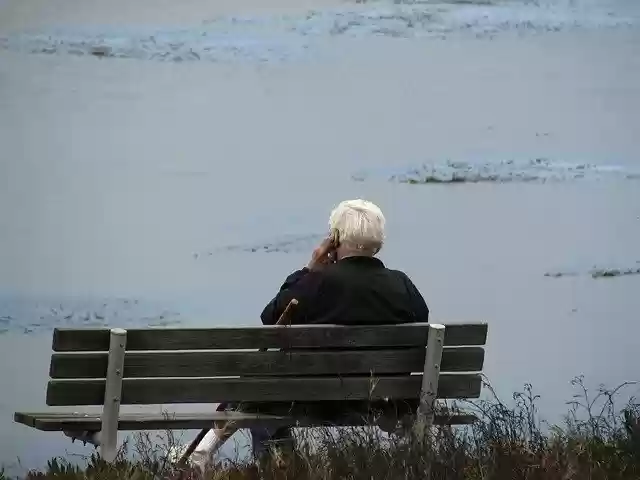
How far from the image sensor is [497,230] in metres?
6.87

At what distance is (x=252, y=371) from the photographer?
4.14 m

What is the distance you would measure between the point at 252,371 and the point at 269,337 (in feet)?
0.44

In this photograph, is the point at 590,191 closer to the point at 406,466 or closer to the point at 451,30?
the point at 451,30

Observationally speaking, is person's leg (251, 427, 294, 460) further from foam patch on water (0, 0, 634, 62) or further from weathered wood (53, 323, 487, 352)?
foam patch on water (0, 0, 634, 62)

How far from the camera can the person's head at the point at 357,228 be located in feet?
14.8

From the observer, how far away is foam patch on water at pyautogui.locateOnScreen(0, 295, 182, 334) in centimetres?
605

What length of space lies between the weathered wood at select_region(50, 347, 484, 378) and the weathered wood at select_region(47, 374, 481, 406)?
0.08ft

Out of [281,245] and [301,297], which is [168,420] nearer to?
[301,297]

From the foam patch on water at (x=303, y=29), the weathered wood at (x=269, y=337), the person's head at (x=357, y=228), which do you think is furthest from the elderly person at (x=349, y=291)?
the foam patch on water at (x=303, y=29)

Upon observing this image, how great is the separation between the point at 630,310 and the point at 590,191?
728 millimetres

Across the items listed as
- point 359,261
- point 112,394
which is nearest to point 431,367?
point 359,261

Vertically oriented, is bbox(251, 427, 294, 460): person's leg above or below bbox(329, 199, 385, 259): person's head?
below

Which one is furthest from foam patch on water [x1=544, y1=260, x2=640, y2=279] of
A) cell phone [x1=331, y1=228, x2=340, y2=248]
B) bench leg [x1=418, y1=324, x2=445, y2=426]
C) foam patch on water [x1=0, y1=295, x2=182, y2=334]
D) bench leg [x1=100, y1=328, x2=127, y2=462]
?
bench leg [x1=100, y1=328, x2=127, y2=462]

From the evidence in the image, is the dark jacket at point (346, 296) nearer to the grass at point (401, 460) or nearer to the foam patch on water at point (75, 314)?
the grass at point (401, 460)
